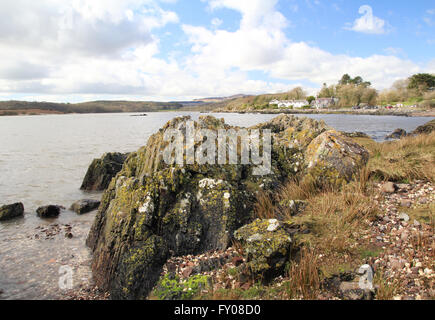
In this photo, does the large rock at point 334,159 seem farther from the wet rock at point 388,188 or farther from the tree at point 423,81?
the tree at point 423,81

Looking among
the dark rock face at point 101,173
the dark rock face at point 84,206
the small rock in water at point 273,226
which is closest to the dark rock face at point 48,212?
the dark rock face at point 84,206

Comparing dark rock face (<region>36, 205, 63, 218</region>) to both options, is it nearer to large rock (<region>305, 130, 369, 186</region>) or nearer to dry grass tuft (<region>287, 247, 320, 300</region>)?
large rock (<region>305, 130, 369, 186</region>)

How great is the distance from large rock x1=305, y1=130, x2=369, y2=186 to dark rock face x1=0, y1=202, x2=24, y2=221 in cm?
1310

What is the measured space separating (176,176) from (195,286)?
2961 mm

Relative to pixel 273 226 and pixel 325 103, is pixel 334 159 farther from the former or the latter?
pixel 325 103

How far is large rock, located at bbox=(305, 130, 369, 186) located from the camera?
8195 millimetres

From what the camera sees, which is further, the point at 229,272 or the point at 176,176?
the point at 176,176

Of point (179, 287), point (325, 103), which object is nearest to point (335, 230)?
point (179, 287)

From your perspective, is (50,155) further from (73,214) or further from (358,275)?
(358,275)

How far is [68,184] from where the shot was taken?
60.2 feet

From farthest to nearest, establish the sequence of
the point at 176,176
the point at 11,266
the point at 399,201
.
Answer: the point at 11,266 → the point at 176,176 → the point at 399,201

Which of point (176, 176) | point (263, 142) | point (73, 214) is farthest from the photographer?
point (73, 214)

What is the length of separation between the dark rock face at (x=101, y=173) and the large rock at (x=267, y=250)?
14515 millimetres
